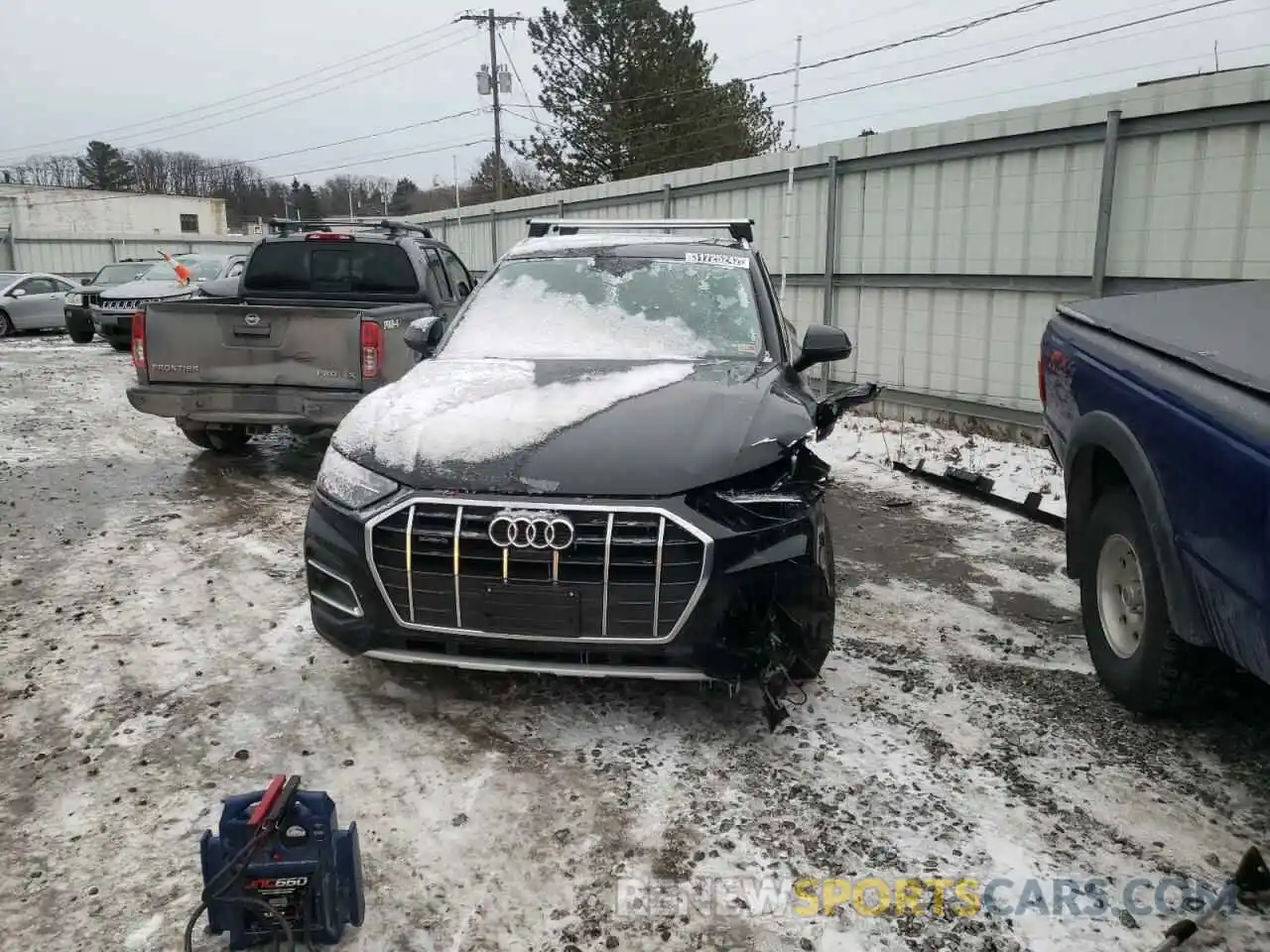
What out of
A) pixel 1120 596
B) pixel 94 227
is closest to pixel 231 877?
pixel 1120 596

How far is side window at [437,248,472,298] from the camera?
9.05 m

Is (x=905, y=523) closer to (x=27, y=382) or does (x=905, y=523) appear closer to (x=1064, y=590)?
(x=1064, y=590)

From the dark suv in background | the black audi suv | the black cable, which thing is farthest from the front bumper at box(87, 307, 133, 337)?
the black cable

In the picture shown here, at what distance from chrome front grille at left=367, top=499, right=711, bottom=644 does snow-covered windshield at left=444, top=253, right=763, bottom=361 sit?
147 centimetres

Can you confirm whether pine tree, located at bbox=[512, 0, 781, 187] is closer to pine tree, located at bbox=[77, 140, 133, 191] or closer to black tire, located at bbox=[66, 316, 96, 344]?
black tire, located at bbox=[66, 316, 96, 344]

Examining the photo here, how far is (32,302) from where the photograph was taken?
20.5 metres

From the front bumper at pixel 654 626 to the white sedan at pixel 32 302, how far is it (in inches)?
807

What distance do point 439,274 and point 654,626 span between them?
6.33 metres

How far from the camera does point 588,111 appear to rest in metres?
32.4

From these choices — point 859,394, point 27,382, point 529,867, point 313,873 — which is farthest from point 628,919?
point 27,382

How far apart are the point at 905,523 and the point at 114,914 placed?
17.0 ft

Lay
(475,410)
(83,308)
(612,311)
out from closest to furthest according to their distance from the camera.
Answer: (475,410) < (612,311) < (83,308)

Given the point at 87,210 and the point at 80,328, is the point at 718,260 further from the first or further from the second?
the point at 87,210

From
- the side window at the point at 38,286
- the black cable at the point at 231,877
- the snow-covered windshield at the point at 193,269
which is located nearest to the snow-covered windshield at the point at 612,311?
the black cable at the point at 231,877
